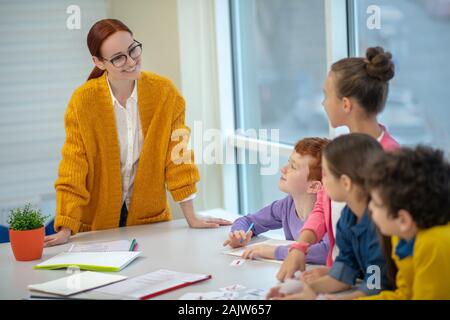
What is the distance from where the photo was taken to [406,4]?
2965mm

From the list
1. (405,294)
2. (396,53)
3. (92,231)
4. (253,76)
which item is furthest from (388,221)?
(253,76)

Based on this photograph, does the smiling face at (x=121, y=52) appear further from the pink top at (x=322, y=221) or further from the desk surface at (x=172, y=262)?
the pink top at (x=322, y=221)

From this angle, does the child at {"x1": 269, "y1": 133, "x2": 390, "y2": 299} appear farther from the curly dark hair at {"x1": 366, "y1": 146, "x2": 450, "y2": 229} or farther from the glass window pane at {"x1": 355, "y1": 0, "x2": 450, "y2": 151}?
the glass window pane at {"x1": 355, "y1": 0, "x2": 450, "y2": 151}

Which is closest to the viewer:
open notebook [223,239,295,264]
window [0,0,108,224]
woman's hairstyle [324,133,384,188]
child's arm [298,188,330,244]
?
woman's hairstyle [324,133,384,188]

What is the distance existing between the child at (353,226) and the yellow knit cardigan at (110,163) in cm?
115

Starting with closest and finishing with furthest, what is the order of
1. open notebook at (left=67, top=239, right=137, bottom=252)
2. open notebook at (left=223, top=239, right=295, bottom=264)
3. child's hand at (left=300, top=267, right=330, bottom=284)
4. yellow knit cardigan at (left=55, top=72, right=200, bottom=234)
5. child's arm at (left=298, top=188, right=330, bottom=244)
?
1. child's hand at (left=300, top=267, right=330, bottom=284)
2. child's arm at (left=298, top=188, right=330, bottom=244)
3. open notebook at (left=223, top=239, right=295, bottom=264)
4. open notebook at (left=67, top=239, right=137, bottom=252)
5. yellow knit cardigan at (left=55, top=72, right=200, bottom=234)

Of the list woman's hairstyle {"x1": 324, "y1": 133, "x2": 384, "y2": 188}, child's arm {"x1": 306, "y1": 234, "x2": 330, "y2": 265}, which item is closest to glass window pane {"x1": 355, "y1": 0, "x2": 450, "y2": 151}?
child's arm {"x1": 306, "y1": 234, "x2": 330, "y2": 265}

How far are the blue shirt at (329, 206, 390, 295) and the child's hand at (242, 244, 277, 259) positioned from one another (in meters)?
0.38

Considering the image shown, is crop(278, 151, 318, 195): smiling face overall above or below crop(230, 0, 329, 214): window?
below

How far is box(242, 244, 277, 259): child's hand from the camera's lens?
97.2 inches

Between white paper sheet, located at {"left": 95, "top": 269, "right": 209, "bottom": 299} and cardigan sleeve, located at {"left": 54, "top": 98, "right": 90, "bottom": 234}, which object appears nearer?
white paper sheet, located at {"left": 95, "top": 269, "right": 209, "bottom": 299}

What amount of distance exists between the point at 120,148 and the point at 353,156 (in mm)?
1338

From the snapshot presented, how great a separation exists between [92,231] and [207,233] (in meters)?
0.51
